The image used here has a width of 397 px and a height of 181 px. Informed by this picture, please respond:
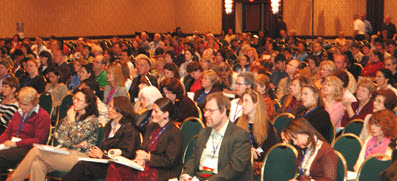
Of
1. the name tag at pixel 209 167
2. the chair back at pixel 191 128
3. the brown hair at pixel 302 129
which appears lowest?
the name tag at pixel 209 167

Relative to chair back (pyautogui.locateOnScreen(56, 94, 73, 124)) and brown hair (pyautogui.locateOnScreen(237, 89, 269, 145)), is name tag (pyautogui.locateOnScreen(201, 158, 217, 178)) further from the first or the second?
chair back (pyautogui.locateOnScreen(56, 94, 73, 124))

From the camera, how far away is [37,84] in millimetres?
8633

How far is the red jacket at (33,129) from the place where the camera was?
18.9 ft

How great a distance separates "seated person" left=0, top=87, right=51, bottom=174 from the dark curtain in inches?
684

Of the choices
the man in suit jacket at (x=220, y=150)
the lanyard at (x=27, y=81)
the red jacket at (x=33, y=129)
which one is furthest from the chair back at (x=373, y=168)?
the lanyard at (x=27, y=81)

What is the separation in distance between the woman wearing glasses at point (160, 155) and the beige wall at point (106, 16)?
17.1 meters

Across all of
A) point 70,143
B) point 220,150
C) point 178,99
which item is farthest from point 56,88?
point 220,150

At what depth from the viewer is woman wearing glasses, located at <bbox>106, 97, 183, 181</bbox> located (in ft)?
15.7

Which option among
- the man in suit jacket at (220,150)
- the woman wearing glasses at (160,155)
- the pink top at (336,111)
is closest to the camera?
the man in suit jacket at (220,150)

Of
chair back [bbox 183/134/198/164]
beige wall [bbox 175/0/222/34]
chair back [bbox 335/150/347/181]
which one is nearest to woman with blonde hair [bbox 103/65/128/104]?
chair back [bbox 183/134/198/164]

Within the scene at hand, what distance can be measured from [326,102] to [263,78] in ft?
2.61

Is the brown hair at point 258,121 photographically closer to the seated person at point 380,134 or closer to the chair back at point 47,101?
the seated person at point 380,134

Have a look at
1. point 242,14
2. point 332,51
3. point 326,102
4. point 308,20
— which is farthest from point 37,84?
point 242,14

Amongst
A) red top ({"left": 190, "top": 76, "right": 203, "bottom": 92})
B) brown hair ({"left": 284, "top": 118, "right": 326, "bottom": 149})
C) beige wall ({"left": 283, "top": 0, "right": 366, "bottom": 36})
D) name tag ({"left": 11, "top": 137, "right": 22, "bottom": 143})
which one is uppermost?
beige wall ({"left": 283, "top": 0, "right": 366, "bottom": 36})
